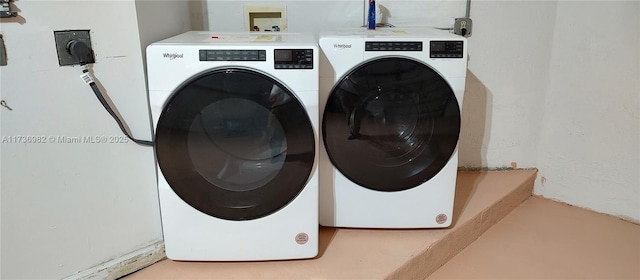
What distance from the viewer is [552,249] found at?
1.88 meters

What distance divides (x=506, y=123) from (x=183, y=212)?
1.65 metres

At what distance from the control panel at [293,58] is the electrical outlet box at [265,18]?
2.27 feet

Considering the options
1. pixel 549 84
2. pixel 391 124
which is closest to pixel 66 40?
pixel 391 124

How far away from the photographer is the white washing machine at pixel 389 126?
1500 mm

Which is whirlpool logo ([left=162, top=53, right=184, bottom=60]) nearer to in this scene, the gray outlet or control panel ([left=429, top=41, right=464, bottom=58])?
the gray outlet

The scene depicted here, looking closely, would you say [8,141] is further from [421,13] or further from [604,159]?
[604,159]

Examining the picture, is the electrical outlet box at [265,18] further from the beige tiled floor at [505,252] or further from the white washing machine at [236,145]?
the beige tiled floor at [505,252]

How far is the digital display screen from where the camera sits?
52.9 inches

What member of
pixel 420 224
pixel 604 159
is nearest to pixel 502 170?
pixel 604 159

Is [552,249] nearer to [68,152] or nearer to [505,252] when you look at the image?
[505,252]

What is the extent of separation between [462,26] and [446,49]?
64 centimetres

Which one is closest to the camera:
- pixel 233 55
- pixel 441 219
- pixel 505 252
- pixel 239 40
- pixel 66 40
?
pixel 66 40

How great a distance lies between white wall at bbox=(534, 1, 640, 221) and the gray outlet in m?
2.00

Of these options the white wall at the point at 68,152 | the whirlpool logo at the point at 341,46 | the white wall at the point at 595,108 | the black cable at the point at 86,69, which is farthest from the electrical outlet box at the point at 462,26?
the black cable at the point at 86,69
